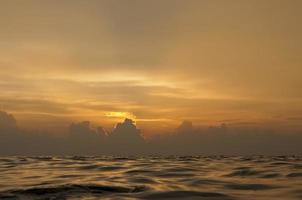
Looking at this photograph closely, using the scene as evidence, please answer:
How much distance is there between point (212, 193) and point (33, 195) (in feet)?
21.9

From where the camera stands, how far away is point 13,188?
1641cm

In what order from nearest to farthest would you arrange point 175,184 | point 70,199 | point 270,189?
point 70,199
point 270,189
point 175,184

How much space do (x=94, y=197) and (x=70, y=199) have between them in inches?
33.8

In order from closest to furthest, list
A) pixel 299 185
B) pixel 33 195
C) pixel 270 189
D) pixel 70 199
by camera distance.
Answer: pixel 70 199
pixel 33 195
pixel 270 189
pixel 299 185

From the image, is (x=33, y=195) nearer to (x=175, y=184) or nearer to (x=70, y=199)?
(x=70, y=199)

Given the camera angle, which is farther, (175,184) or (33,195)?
(175,184)

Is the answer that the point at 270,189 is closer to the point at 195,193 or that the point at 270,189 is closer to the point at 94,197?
the point at 195,193

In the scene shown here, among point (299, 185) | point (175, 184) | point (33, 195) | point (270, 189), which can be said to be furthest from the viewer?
point (175, 184)

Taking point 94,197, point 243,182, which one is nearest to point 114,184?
point 94,197

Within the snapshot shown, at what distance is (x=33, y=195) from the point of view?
1428 centimetres

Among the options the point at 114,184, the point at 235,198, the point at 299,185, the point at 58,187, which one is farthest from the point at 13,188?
the point at 299,185

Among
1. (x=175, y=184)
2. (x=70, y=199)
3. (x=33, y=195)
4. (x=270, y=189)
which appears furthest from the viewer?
(x=175, y=184)

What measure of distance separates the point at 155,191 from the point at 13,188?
6.18m

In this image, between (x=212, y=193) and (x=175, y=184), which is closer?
(x=212, y=193)
